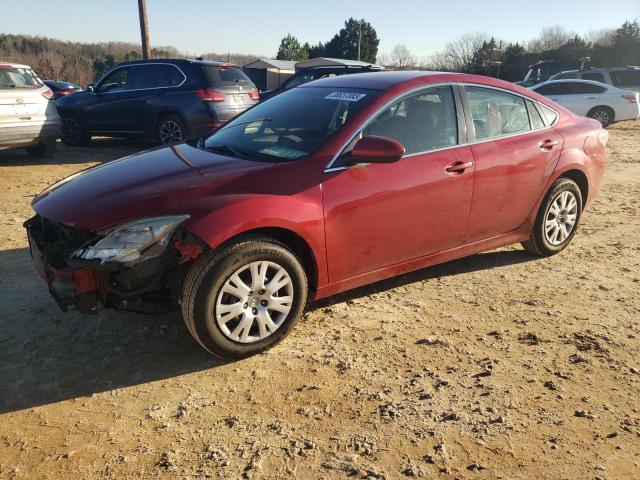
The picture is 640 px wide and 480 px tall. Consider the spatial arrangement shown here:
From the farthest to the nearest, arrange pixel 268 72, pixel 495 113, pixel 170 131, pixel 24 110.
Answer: pixel 268 72, pixel 170 131, pixel 24 110, pixel 495 113

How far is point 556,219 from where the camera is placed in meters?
4.97

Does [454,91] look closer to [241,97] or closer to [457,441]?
[457,441]

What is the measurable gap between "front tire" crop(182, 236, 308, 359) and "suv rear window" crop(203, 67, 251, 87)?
745 centimetres

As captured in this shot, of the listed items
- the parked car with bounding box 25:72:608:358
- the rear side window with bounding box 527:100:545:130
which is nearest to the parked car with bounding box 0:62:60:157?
the parked car with bounding box 25:72:608:358

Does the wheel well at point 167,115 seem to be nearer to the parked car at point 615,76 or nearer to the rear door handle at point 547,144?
the rear door handle at point 547,144

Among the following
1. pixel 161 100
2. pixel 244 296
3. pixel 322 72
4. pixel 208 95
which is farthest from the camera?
pixel 322 72

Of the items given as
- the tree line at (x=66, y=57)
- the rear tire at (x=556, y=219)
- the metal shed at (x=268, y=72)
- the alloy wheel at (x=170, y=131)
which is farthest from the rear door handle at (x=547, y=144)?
the metal shed at (x=268, y=72)

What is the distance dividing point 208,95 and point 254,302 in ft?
24.1

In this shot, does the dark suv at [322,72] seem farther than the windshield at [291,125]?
Yes

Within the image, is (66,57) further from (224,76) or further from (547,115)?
(547,115)

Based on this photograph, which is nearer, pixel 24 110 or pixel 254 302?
pixel 254 302

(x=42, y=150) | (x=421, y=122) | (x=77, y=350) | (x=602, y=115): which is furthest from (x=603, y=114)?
(x=77, y=350)

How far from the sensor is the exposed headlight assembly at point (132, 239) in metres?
2.94

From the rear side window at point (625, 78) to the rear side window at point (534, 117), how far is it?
16136 millimetres
